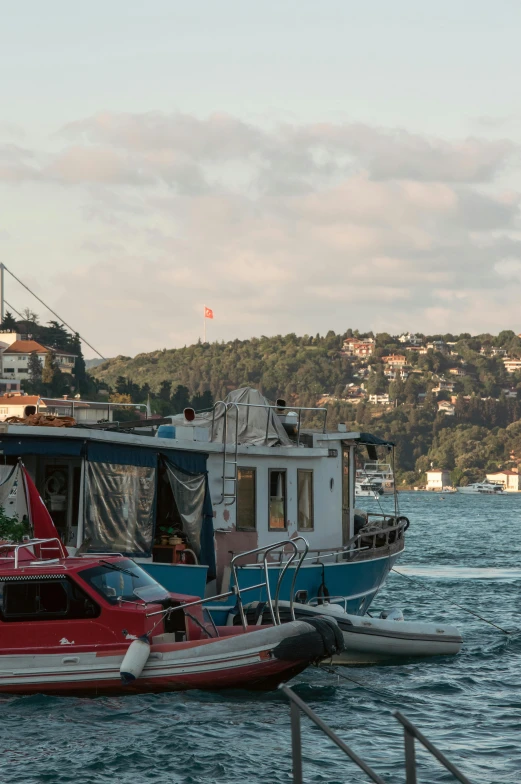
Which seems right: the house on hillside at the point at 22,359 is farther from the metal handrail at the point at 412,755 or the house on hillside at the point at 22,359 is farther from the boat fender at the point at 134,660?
the metal handrail at the point at 412,755

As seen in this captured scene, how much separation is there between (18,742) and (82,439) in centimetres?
639

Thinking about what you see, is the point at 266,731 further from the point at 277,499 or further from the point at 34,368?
the point at 34,368

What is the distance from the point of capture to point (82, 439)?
20.4m

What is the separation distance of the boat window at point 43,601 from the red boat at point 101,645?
0.01 meters

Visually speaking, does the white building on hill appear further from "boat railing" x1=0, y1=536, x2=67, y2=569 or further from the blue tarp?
"boat railing" x1=0, y1=536, x2=67, y2=569

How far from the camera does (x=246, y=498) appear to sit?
23.1m

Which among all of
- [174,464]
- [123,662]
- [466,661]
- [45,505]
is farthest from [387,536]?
[123,662]

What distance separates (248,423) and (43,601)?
8.15 metres

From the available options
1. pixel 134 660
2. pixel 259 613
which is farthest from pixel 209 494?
pixel 134 660

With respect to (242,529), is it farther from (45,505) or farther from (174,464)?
(45,505)

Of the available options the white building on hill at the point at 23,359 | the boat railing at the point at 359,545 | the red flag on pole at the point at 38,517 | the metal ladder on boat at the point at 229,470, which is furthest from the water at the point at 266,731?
the white building on hill at the point at 23,359

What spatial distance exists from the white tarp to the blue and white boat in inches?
1.0

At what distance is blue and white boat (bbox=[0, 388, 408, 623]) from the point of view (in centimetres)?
2062

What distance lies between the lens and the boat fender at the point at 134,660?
16156 mm
